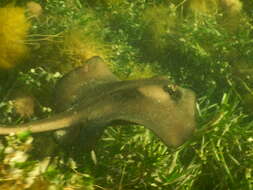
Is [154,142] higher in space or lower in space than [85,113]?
lower

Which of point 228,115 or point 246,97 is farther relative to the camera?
point 246,97

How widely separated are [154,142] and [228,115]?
4.88 ft

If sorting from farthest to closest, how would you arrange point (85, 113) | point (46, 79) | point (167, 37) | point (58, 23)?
point (167, 37) → point (58, 23) → point (46, 79) → point (85, 113)

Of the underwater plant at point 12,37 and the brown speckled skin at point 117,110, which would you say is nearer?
the brown speckled skin at point 117,110

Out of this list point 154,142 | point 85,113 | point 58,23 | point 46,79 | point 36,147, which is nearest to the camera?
point 85,113

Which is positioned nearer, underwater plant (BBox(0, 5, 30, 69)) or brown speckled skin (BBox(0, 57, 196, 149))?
brown speckled skin (BBox(0, 57, 196, 149))

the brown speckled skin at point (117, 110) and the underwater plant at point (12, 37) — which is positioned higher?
the underwater plant at point (12, 37)

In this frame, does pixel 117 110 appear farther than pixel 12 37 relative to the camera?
No

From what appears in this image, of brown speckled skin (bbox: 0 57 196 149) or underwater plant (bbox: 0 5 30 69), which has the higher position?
underwater plant (bbox: 0 5 30 69)

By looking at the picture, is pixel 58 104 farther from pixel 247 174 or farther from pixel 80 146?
pixel 247 174

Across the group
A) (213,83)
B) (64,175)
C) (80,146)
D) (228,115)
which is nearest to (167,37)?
(213,83)

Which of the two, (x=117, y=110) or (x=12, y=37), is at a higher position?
(x=12, y=37)

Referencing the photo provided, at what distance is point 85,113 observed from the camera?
15.9 ft

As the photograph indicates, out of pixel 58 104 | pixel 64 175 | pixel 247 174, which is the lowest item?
pixel 247 174
